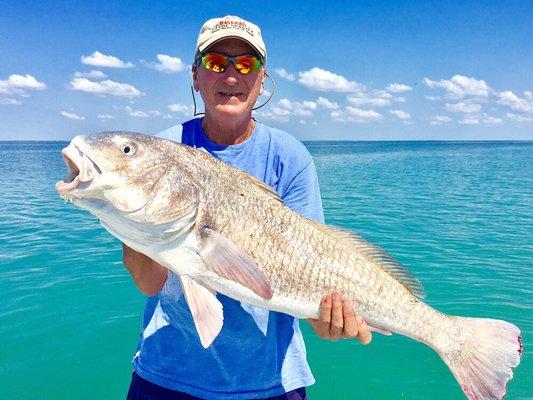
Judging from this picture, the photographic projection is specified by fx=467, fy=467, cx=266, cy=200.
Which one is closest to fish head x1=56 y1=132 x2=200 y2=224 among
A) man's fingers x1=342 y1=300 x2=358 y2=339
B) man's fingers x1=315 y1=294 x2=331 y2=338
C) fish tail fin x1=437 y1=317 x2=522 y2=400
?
man's fingers x1=315 y1=294 x2=331 y2=338

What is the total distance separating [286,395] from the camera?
3.14 metres

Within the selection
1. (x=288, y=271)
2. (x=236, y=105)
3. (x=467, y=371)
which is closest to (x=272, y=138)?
(x=236, y=105)

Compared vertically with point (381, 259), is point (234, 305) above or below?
below

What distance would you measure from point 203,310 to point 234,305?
1.46ft

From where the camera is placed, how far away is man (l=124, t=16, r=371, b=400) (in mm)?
2998

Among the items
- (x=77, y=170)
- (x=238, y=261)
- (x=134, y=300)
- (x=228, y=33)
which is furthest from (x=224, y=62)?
(x=134, y=300)

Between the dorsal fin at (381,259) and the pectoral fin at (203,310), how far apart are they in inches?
36.6

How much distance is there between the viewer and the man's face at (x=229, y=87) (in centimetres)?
306

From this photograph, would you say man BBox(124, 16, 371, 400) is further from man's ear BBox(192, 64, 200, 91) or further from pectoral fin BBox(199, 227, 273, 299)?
pectoral fin BBox(199, 227, 273, 299)

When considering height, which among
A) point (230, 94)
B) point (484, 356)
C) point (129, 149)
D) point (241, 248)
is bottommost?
point (484, 356)

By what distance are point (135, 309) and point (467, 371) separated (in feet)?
25.5

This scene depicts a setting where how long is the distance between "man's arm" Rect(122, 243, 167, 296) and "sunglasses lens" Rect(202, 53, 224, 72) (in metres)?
1.31

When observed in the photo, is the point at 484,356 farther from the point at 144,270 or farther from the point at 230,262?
the point at 144,270

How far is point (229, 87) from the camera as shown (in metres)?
3.07
